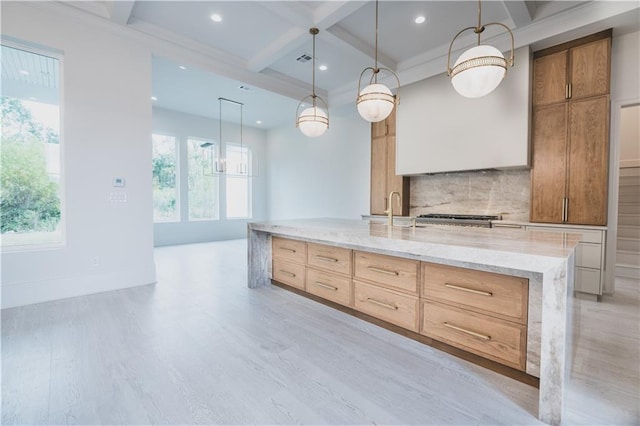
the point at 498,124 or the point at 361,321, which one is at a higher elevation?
the point at 498,124

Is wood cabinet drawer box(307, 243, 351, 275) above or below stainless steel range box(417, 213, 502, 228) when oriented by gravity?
below

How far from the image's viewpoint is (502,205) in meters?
4.30

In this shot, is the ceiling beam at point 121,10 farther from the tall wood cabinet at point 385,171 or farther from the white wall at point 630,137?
the white wall at point 630,137

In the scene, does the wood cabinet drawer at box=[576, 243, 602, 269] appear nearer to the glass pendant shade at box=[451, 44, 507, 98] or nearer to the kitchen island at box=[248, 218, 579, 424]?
the kitchen island at box=[248, 218, 579, 424]

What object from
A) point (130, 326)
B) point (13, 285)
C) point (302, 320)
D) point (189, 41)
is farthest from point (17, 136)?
point (302, 320)

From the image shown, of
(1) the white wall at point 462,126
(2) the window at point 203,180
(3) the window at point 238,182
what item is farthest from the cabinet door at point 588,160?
(2) the window at point 203,180

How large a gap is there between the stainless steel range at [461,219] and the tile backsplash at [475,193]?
224 millimetres

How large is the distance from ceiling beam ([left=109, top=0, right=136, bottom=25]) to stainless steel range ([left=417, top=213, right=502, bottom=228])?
15.2 ft

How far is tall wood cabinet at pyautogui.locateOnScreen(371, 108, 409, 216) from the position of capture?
5.22 meters

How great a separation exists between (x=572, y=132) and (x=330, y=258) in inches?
130

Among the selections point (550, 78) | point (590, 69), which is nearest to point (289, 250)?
point (550, 78)

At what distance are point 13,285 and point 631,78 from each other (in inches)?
280

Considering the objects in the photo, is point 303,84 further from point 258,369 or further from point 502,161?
point 258,369

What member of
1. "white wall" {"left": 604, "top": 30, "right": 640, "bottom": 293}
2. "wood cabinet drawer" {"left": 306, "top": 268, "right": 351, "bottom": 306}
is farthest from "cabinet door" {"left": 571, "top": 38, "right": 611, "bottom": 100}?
"wood cabinet drawer" {"left": 306, "top": 268, "right": 351, "bottom": 306}
